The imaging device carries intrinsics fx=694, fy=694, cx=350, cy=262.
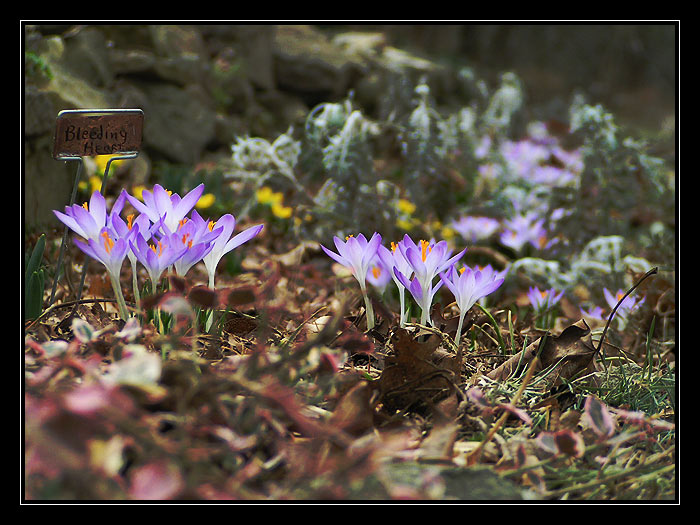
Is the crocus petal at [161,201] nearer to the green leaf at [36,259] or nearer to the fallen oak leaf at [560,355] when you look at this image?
the green leaf at [36,259]

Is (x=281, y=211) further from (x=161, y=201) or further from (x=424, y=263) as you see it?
(x=424, y=263)

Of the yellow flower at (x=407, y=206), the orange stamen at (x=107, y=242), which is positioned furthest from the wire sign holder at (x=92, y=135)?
the yellow flower at (x=407, y=206)

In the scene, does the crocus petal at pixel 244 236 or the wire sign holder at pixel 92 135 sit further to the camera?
the wire sign holder at pixel 92 135

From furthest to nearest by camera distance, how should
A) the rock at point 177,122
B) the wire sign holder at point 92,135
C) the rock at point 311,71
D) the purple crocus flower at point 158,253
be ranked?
the rock at point 311,71 < the rock at point 177,122 < the wire sign holder at point 92,135 < the purple crocus flower at point 158,253

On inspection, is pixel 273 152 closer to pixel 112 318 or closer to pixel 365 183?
pixel 365 183

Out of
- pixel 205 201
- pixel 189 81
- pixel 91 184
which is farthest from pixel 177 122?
pixel 91 184

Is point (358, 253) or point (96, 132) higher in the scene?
point (96, 132)

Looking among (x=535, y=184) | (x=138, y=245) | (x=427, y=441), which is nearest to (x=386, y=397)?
(x=427, y=441)

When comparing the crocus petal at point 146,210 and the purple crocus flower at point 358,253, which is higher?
the crocus petal at point 146,210
